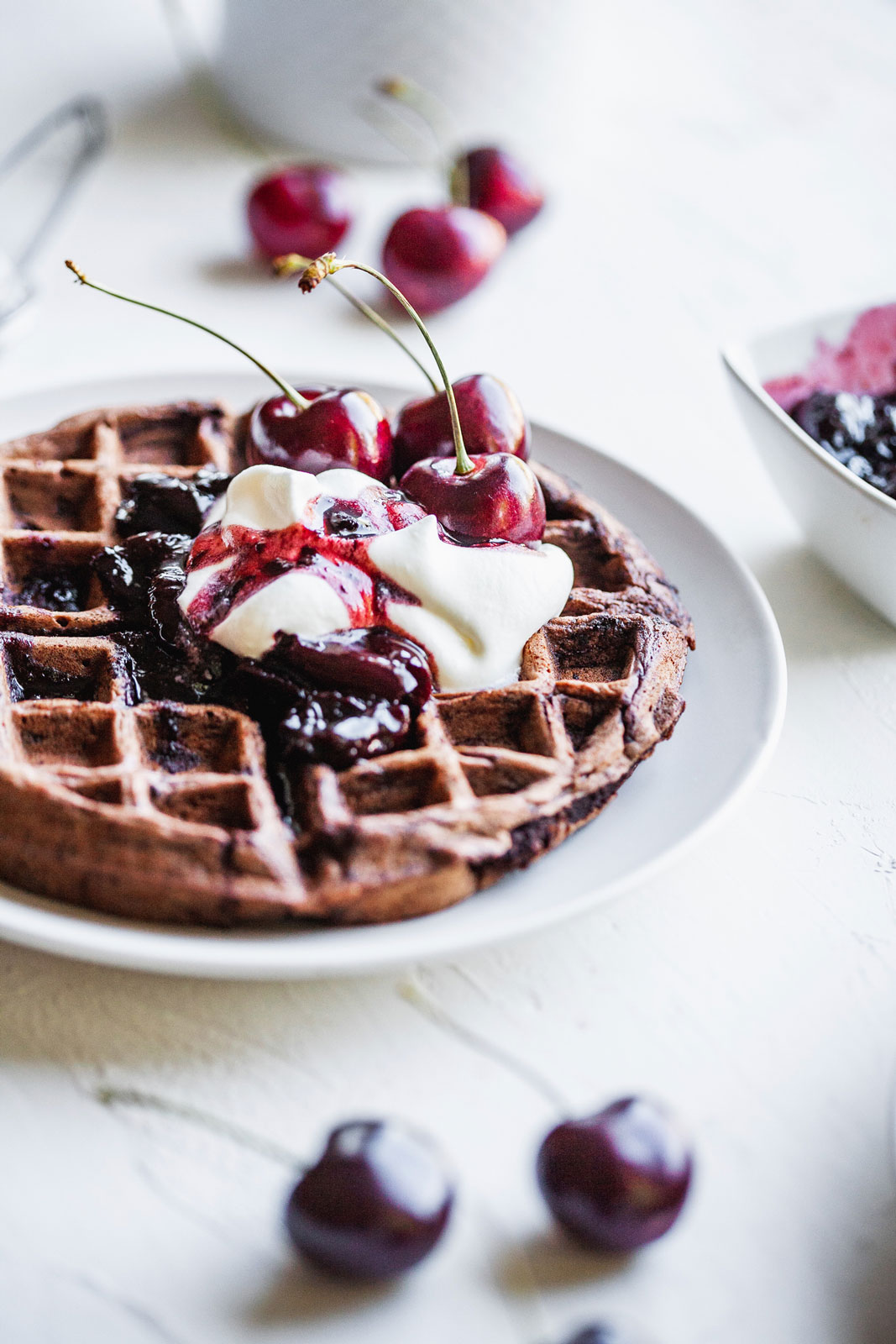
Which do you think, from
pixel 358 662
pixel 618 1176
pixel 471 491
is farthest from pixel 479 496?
pixel 618 1176

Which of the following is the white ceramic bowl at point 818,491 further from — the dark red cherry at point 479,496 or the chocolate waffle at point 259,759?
the dark red cherry at point 479,496

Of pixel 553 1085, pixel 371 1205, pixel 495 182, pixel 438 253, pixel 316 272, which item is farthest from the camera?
pixel 495 182

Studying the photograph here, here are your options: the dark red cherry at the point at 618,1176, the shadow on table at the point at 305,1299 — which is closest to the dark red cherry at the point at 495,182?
the dark red cherry at the point at 618,1176

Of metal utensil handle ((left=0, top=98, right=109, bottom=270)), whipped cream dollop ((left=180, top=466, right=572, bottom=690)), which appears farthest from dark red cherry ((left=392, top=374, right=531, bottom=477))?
metal utensil handle ((left=0, top=98, right=109, bottom=270))

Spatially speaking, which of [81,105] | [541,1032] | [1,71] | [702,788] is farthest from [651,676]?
[1,71]

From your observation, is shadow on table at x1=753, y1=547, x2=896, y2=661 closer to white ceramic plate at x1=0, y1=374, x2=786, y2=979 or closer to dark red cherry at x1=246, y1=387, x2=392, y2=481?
white ceramic plate at x1=0, y1=374, x2=786, y2=979

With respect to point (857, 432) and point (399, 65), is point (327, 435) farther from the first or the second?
point (399, 65)
